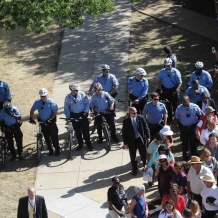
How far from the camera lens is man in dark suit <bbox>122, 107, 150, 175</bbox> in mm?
14312

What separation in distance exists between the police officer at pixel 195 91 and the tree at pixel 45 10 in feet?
13.7

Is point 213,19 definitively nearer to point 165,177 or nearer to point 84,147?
point 84,147

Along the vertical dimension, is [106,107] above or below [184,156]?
above

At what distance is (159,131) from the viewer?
14.9 metres

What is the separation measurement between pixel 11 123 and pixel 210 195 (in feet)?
18.7

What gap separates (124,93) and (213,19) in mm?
6558

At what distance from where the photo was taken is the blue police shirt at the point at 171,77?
16.4 m

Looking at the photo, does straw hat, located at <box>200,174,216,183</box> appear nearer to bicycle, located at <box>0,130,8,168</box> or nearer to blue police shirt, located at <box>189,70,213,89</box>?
blue police shirt, located at <box>189,70,213,89</box>

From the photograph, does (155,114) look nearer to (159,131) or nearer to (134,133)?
(159,131)

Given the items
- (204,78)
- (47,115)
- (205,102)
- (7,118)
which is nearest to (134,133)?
(205,102)

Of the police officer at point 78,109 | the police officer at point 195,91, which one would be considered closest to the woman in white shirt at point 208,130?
the police officer at point 195,91

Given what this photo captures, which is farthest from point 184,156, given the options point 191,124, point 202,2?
point 202,2

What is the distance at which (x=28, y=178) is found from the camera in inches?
598

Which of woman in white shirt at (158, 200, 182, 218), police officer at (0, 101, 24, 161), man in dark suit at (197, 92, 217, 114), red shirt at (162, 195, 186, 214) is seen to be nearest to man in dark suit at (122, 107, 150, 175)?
man in dark suit at (197, 92, 217, 114)
